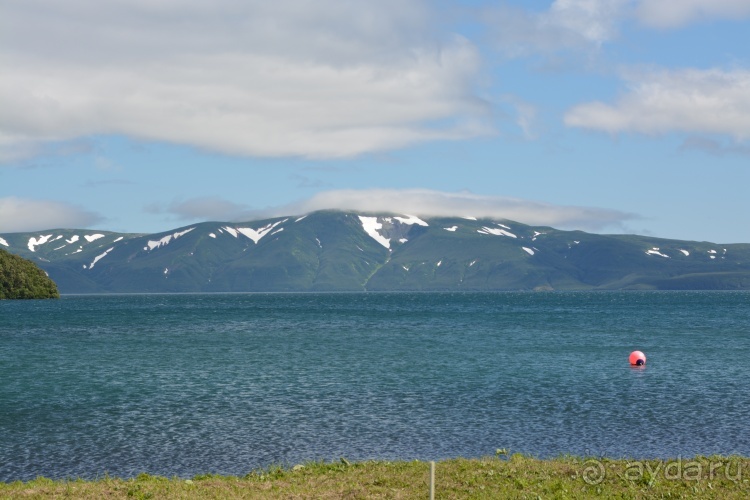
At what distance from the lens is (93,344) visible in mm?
97625

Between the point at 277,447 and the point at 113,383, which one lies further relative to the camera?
the point at 113,383

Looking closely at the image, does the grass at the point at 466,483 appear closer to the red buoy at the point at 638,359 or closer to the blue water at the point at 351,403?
the blue water at the point at 351,403

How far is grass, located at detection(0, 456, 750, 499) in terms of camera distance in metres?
23.4

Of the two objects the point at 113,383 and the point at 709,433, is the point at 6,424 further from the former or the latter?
the point at 709,433

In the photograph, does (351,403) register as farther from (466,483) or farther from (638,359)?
(638,359)

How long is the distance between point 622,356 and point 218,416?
159ft

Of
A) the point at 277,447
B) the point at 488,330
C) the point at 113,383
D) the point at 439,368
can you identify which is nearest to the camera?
the point at 277,447

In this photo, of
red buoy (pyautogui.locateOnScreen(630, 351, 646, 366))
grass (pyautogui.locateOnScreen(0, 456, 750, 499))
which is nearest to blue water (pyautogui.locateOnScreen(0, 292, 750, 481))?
red buoy (pyautogui.locateOnScreen(630, 351, 646, 366))

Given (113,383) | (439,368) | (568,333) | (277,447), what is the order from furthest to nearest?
1. (568,333)
2. (439,368)
3. (113,383)
4. (277,447)

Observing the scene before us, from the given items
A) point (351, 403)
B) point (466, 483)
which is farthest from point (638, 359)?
point (466, 483)

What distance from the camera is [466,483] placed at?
2478 cm

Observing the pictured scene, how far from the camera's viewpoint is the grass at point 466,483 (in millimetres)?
23422

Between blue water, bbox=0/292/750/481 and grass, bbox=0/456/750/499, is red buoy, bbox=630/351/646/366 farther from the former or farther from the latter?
grass, bbox=0/456/750/499

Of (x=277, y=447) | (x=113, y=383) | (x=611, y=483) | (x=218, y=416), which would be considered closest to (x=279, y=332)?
(x=113, y=383)
